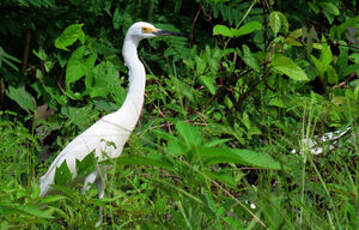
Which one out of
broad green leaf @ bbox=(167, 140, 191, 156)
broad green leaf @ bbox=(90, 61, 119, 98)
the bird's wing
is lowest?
the bird's wing

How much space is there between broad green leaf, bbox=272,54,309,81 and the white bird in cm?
72

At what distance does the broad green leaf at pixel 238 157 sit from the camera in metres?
0.83

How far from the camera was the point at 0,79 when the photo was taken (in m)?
3.29

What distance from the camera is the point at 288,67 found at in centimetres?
225

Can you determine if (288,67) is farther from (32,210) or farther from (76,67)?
(32,210)

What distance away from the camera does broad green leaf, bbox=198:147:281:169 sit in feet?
2.72

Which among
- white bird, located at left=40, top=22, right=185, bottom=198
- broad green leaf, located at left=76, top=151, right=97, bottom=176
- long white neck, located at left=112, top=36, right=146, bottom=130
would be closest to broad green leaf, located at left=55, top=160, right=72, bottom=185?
broad green leaf, located at left=76, top=151, right=97, bottom=176

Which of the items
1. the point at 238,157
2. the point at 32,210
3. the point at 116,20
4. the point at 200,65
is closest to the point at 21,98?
the point at 116,20

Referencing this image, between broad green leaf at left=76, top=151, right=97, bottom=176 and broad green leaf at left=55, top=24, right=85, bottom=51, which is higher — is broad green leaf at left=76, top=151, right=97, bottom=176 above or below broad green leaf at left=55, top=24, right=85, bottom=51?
above

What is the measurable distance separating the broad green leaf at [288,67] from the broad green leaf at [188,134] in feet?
4.63

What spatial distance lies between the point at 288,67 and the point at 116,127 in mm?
894

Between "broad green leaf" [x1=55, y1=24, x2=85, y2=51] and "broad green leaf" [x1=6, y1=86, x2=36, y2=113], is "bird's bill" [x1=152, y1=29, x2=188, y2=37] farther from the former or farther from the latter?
"broad green leaf" [x1=6, y1=86, x2=36, y2=113]

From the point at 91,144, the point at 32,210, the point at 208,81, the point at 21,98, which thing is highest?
the point at 32,210

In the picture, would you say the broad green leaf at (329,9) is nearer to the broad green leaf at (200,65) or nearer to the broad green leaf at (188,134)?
the broad green leaf at (200,65)
